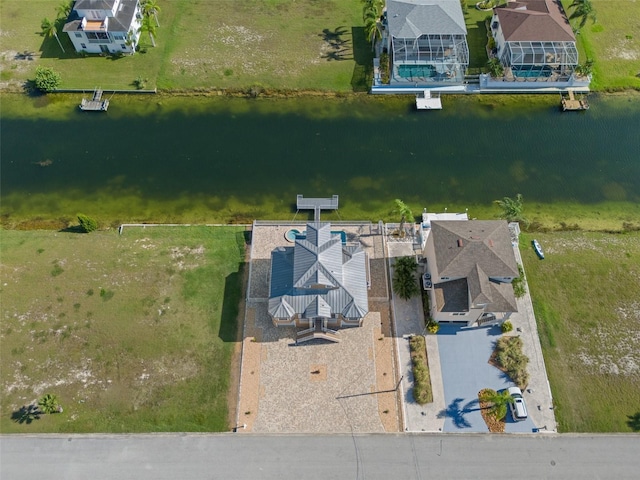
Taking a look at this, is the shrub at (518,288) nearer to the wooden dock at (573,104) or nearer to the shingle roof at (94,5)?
the wooden dock at (573,104)

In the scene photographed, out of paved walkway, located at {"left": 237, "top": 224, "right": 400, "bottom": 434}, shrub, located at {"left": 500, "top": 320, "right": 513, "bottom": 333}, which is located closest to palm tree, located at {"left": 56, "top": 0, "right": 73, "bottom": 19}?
paved walkway, located at {"left": 237, "top": 224, "right": 400, "bottom": 434}

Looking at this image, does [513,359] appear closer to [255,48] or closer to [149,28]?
[255,48]

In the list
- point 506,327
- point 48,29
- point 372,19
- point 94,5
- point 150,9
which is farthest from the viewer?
point 150,9

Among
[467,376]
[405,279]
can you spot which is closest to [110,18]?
[405,279]

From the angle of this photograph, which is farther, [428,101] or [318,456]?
[428,101]

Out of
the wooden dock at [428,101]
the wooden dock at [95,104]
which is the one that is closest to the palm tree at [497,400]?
the wooden dock at [428,101]

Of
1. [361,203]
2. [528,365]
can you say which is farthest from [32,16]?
[528,365]

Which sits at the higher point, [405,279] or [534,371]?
[405,279]
